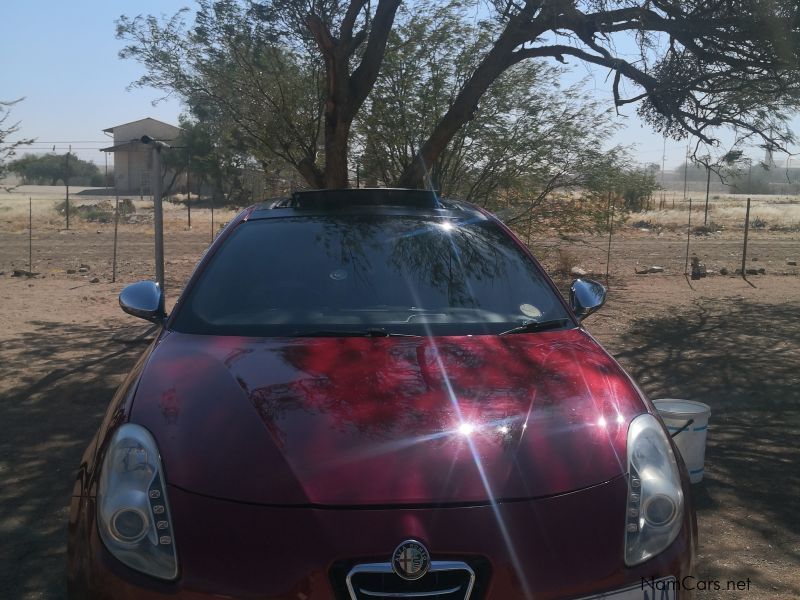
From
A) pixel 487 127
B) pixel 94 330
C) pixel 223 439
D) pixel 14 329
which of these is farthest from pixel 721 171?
pixel 223 439

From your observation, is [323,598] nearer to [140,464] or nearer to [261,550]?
[261,550]

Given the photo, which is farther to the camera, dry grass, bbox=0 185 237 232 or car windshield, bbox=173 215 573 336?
dry grass, bbox=0 185 237 232

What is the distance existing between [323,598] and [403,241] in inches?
84.3

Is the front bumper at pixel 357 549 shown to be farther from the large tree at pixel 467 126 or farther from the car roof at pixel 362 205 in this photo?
the large tree at pixel 467 126

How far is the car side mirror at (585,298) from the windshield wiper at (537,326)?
21.0 inches

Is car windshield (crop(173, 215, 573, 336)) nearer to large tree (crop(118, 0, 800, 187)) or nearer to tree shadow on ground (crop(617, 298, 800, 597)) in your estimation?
tree shadow on ground (crop(617, 298, 800, 597))

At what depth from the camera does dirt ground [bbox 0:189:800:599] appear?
13.0ft

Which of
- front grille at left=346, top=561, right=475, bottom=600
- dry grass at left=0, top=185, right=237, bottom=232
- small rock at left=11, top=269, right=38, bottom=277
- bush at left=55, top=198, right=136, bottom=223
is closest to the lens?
front grille at left=346, top=561, right=475, bottom=600

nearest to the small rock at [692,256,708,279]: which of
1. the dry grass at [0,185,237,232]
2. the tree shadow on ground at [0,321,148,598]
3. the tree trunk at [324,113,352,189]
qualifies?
the tree trunk at [324,113,352,189]

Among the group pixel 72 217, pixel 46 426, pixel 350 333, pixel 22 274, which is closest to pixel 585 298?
pixel 350 333

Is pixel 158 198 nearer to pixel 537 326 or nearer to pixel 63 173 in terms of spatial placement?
pixel 537 326

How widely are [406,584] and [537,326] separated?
159 cm

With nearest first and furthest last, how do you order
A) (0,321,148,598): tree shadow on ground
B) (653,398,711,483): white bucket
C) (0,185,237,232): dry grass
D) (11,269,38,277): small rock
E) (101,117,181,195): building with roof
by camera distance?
(0,321,148,598): tree shadow on ground → (653,398,711,483): white bucket → (11,269,38,277): small rock → (0,185,237,232): dry grass → (101,117,181,195): building with roof

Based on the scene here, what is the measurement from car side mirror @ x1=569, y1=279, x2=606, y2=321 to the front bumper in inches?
75.0
